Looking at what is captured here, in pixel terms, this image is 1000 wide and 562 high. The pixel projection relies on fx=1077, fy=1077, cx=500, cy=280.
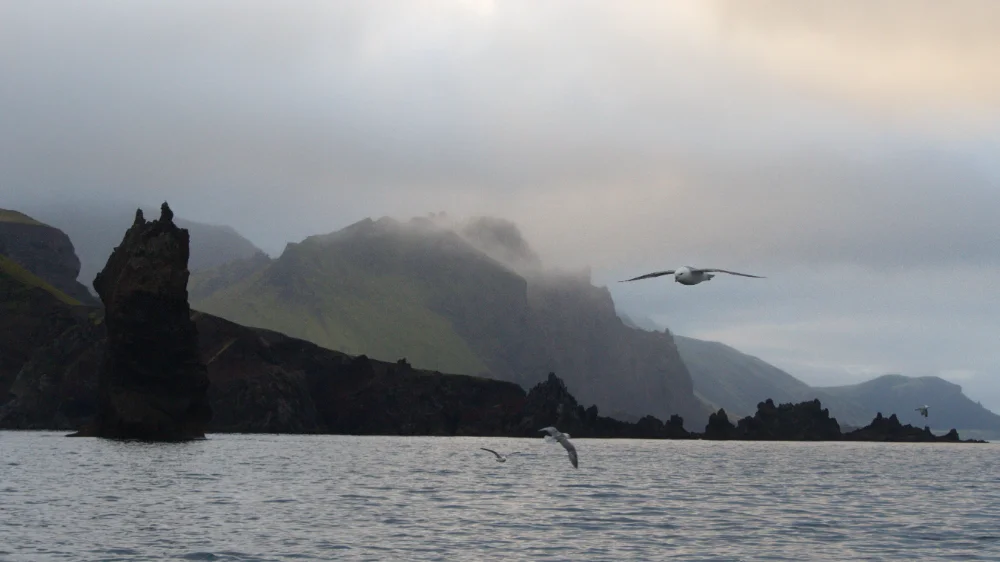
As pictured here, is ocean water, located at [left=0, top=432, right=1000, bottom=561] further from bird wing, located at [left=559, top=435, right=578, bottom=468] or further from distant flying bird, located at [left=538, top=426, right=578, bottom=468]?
distant flying bird, located at [left=538, top=426, right=578, bottom=468]

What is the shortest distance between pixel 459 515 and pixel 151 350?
106m

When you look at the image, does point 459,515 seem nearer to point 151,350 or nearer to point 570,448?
point 570,448

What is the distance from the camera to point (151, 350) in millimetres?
152500

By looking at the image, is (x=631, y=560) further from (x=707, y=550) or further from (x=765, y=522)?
(x=765, y=522)

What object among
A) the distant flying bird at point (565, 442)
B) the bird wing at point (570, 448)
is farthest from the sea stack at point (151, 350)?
the bird wing at point (570, 448)

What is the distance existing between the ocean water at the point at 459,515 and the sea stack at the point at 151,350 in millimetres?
46922

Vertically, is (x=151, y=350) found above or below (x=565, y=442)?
above

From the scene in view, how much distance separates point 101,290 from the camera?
540 ft

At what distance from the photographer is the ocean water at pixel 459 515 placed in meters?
43.5

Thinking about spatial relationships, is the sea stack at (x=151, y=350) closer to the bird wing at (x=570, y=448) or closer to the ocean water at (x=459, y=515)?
the ocean water at (x=459, y=515)

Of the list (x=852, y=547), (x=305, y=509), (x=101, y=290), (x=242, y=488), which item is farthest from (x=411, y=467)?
(x=101, y=290)

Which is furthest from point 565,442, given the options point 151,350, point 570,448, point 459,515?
point 151,350

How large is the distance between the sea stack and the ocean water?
46.9m

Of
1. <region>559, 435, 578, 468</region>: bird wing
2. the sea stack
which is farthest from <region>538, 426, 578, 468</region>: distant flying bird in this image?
the sea stack
